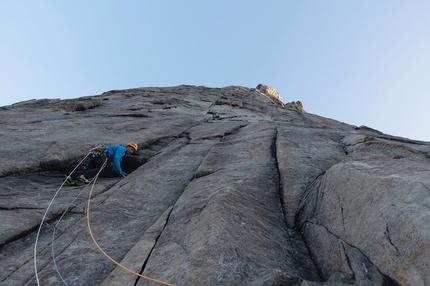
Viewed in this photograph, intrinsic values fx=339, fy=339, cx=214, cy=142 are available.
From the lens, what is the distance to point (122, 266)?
5562 mm

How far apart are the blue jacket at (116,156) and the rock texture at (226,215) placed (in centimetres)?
48

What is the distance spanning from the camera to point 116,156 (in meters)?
11.5

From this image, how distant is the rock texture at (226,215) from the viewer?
4969 mm

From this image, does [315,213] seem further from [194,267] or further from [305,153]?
[305,153]

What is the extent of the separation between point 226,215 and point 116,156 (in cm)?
623

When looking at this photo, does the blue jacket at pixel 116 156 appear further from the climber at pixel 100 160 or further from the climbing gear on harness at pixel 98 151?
the climbing gear on harness at pixel 98 151

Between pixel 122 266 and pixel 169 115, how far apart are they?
15.9 meters

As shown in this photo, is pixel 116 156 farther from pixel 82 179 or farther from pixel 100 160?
pixel 82 179

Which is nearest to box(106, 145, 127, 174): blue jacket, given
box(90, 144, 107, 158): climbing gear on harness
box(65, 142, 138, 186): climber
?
box(65, 142, 138, 186): climber

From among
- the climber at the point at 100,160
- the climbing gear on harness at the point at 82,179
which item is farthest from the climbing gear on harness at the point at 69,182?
the climber at the point at 100,160

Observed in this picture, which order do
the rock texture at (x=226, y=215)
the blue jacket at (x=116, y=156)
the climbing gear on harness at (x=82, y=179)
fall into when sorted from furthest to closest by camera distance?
the blue jacket at (x=116, y=156) < the climbing gear on harness at (x=82, y=179) < the rock texture at (x=226, y=215)

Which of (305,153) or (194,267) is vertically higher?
(305,153)

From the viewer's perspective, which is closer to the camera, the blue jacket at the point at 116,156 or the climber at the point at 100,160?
the climber at the point at 100,160

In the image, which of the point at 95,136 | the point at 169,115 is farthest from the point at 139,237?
the point at 169,115
